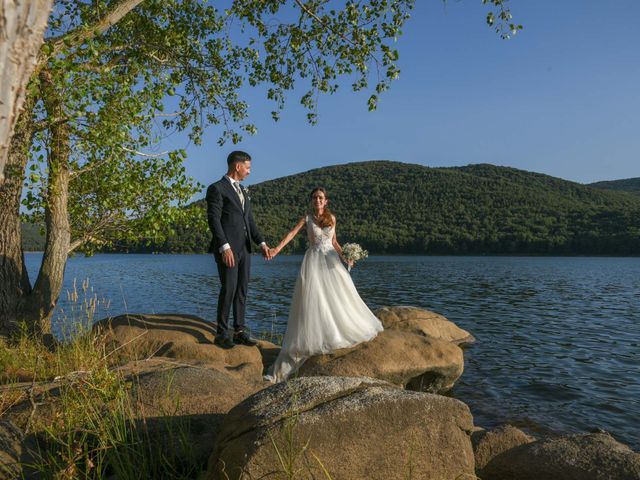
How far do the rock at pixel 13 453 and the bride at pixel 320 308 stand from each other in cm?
440

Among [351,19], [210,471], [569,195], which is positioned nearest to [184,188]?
[351,19]

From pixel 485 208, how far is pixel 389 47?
447ft

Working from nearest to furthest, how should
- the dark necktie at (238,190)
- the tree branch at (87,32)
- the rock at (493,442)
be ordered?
the rock at (493,442) < the tree branch at (87,32) < the dark necktie at (238,190)

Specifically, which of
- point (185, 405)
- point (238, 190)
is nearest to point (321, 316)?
Answer: point (238, 190)

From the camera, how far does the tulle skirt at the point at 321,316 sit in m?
8.58

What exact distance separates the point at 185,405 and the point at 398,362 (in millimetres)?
5060

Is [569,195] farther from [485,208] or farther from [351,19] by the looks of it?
[351,19]

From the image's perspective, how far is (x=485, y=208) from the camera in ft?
458

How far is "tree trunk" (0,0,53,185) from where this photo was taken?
1.60 meters

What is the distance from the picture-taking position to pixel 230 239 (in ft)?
28.3

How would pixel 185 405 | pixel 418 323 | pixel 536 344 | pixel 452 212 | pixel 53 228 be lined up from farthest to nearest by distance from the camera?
pixel 452 212, pixel 536 344, pixel 418 323, pixel 53 228, pixel 185 405

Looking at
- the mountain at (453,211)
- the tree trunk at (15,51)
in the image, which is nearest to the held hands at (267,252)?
the tree trunk at (15,51)

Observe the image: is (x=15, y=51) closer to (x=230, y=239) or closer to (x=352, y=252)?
(x=230, y=239)

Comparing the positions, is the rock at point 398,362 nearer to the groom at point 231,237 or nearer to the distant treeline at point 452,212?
the groom at point 231,237
